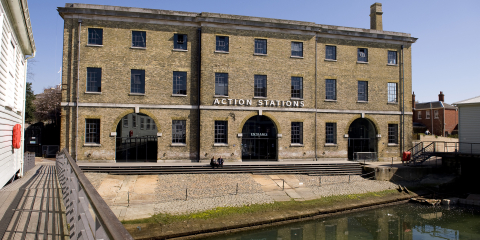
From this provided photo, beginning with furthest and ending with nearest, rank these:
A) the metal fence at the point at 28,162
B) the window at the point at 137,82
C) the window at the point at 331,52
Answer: the window at the point at 331,52 < the window at the point at 137,82 < the metal fence at the point at 28,162

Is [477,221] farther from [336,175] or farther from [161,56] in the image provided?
[161,56]

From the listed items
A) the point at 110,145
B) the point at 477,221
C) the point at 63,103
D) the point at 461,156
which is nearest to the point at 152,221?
the point at 110,145

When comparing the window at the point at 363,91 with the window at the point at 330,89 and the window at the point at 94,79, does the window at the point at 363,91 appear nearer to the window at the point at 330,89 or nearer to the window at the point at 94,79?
the window at the point at 330,89

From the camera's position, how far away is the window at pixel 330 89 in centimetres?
2683

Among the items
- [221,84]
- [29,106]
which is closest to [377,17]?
[221,84]

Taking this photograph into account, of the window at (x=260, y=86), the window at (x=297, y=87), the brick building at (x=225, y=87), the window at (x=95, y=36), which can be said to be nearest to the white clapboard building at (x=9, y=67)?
the brick building at (x=225, y=87)

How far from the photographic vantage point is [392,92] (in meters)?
28.5

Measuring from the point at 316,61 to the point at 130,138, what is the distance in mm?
15998

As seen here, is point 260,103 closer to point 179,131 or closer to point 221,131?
point 221,131

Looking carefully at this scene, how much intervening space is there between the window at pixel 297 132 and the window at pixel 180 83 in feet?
30.1

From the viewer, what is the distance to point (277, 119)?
25250mm

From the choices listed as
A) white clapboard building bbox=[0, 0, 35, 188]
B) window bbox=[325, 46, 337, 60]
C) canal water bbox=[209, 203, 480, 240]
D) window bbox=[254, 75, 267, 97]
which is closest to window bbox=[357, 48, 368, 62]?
window bbox=[325, 46, 337, 60]

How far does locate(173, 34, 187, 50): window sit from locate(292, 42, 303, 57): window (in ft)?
28.5

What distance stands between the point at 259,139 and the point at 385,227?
12521mm
